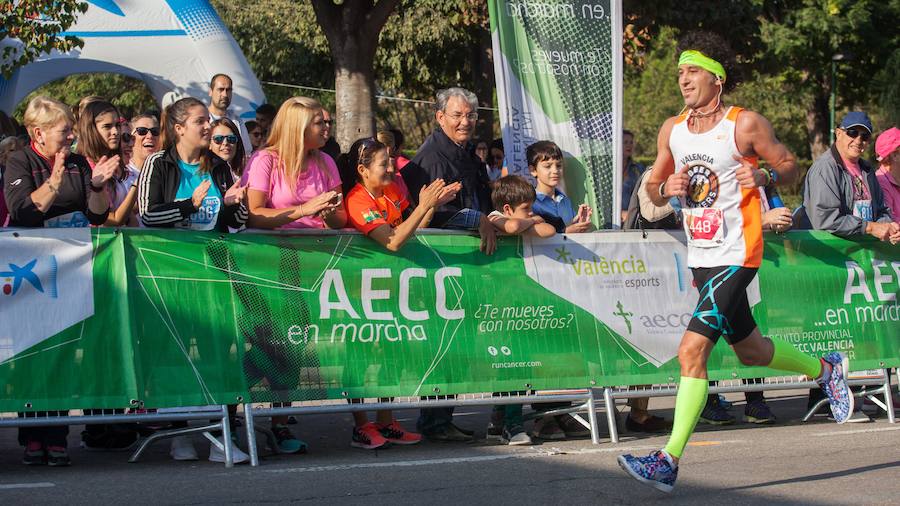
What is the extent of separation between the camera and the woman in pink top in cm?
730

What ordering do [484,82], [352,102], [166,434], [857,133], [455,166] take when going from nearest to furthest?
[166,434]
[455,166]
[857,133]
[352,102]
[484,82]

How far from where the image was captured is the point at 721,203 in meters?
6.32

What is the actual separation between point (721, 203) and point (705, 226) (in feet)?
0.46

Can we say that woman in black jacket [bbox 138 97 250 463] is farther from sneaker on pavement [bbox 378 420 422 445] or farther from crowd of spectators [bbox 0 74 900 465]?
sneaker on pavement [bbox 378 420 422 445]

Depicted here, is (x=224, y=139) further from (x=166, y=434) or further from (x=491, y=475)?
(x=491, y=475)

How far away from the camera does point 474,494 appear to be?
19.6 ft

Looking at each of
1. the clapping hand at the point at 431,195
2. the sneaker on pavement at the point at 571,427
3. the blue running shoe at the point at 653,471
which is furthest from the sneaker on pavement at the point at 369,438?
the blue running shoe at the point at 653,471

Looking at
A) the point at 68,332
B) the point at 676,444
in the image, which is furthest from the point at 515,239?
the point at 68,332

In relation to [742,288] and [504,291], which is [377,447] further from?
[742,288]

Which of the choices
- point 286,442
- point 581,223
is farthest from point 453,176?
point 286,442

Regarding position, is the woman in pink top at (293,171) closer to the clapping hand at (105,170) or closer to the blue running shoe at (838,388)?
the clapping hand at (105,170)

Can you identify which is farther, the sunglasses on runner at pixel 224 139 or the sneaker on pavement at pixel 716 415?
the sneaker on pavement at pixel 716 415

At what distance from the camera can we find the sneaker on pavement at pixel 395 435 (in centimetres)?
768

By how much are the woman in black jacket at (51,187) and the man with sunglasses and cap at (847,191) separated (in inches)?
189
